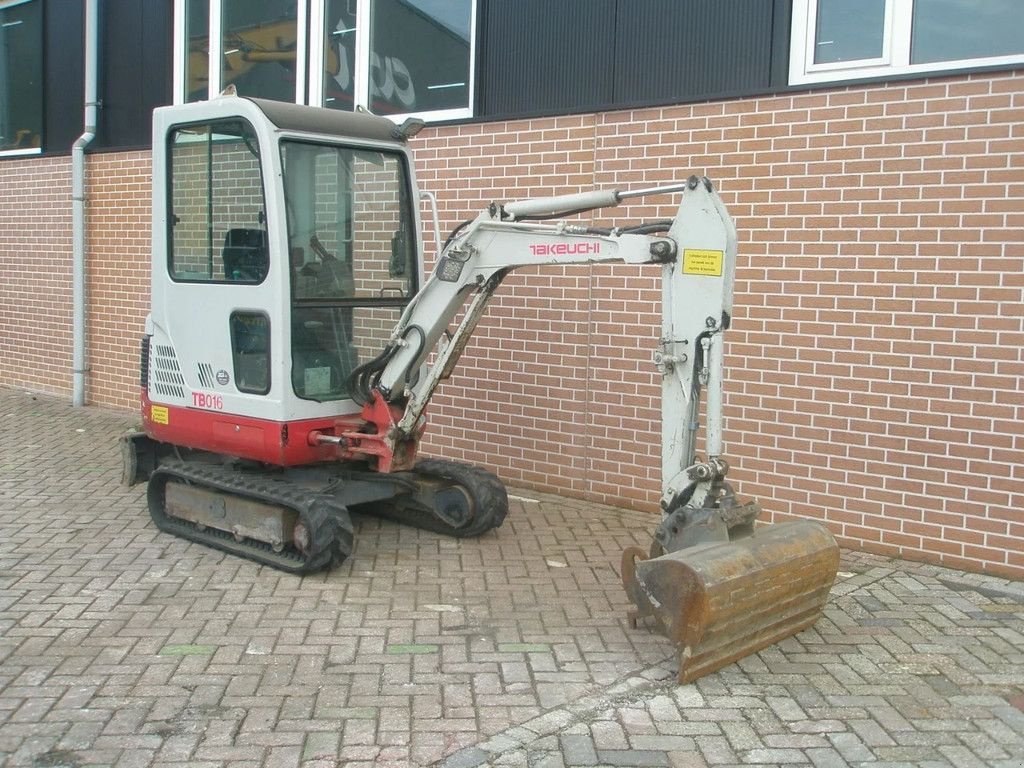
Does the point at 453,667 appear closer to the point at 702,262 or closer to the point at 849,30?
the point at 702,262

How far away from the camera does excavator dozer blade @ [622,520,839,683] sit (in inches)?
183

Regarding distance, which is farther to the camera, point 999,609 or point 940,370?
point 940,370

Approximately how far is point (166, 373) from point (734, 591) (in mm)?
4099

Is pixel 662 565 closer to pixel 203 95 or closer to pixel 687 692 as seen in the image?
pixel 687 692

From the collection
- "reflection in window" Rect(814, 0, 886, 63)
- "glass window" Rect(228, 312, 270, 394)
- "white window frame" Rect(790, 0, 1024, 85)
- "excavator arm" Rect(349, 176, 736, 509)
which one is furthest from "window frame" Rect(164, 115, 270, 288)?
"reflection in window" Rect(814, 0, 886, 63)

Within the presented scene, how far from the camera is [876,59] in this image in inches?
264

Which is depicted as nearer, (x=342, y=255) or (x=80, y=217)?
(x=342, y=255)

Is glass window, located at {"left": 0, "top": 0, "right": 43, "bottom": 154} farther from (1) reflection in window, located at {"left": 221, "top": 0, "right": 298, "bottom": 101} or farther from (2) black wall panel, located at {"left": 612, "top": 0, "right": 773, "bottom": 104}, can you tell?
(2) black wall panel, located at {"left": 612, "top": 0, "right": 773, "bottom": 104}

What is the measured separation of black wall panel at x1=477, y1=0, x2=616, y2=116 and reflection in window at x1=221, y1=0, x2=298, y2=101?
8.22 feet

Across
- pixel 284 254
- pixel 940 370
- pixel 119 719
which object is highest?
pixel 284 254

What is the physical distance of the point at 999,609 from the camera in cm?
580

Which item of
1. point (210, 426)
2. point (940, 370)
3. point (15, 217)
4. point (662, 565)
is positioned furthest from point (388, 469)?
point (15, 217)

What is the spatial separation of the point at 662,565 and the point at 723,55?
3.94m

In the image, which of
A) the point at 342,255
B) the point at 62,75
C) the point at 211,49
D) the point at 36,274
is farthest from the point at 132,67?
the point at 342,255
